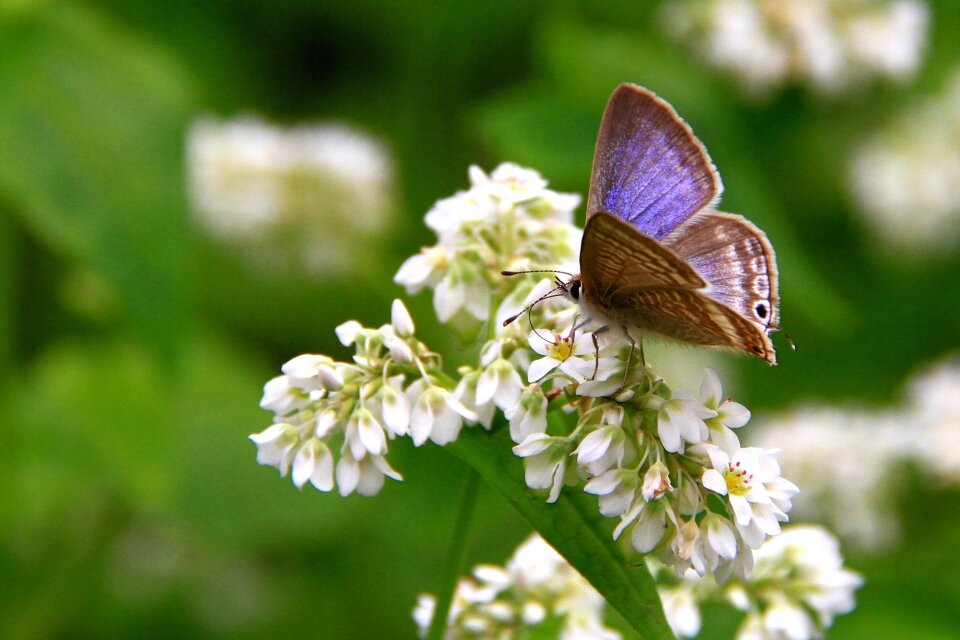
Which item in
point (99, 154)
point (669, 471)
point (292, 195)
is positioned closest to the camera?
point (669, 471)

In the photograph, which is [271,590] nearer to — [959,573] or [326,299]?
[326,299]

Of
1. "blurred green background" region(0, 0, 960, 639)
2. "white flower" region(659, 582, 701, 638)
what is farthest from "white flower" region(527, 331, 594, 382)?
"blurred green background" region(0, 0, 960, 639)

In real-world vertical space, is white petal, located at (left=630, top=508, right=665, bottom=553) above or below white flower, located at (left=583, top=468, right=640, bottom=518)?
below

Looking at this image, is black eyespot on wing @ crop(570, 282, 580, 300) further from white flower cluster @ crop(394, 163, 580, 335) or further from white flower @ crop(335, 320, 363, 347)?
white flower @ crop(335, 320, 363, 347)

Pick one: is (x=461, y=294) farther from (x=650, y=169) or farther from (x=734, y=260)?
(x=734, y=260)

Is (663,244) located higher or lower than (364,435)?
higher

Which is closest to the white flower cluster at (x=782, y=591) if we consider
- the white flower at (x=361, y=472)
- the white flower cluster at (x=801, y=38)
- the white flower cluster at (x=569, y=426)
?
the white flower cluster at (x=569, y=426)

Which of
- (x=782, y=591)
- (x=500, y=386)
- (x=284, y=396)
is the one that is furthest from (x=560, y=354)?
(x=782, y=591)
